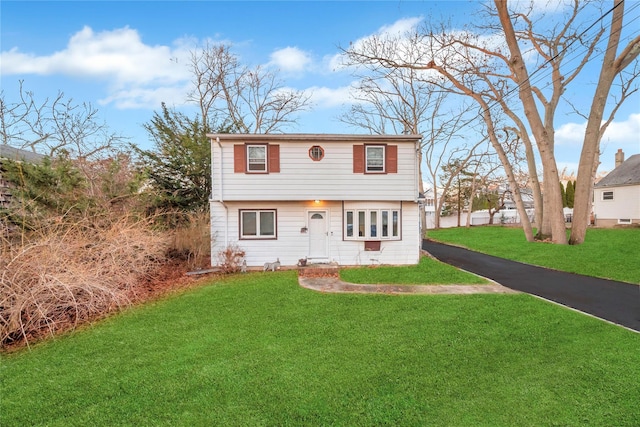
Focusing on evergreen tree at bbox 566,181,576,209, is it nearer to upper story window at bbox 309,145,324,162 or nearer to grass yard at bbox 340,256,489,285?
grass yard at bbox 340,256,489,285

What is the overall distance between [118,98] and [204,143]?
4027 mm

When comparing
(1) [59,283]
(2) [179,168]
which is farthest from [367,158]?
(2) [179,168]

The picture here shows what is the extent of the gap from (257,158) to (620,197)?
2716 cm

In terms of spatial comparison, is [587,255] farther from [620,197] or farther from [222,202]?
[620,197]

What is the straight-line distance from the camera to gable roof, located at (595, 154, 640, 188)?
21.0 m

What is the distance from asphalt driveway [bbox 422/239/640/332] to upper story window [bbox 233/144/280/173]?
26.0 ft

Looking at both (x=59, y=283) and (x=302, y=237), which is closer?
(x=59, y=283)

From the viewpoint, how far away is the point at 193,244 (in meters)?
10.9

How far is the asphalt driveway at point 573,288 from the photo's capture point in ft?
19.0

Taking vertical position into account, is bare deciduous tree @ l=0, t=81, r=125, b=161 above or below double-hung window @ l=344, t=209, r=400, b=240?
above

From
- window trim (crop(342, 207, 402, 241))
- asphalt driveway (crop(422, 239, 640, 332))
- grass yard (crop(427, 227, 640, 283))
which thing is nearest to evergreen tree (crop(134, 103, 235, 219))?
window trim (crop(342, 207, 402, 241))

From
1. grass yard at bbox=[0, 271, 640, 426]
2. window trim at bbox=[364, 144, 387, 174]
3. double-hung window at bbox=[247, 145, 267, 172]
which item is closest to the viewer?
grass yard at bbox=[0, 271, 640, 426]

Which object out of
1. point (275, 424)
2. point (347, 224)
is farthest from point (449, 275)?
point (275, 424)

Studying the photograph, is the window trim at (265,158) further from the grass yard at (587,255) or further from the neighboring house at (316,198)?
the grass yard at (587,255)
